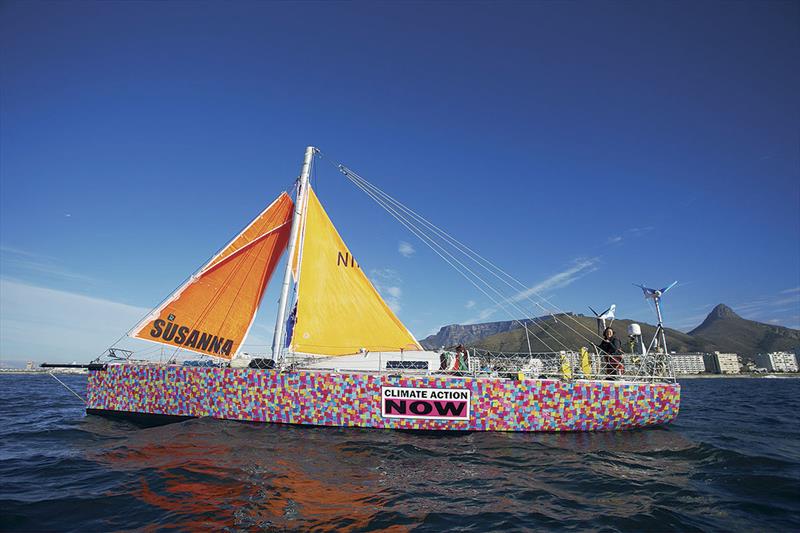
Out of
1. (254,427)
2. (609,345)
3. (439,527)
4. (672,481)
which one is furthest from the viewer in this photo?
(609,345)

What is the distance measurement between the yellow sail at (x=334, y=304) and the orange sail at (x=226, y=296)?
1.95 meters

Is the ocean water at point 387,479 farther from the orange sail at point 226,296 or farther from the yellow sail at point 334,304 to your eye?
the yellow sail at point 334,304

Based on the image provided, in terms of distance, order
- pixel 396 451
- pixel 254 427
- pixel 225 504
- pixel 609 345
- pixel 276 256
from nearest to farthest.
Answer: pixel 225 504 < pixel 396 451 < pixel 254 427 < pixel 609 345 < pixel 276 256

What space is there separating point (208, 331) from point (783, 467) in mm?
18595

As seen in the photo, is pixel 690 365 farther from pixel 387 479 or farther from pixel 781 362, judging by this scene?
pixel 387 479

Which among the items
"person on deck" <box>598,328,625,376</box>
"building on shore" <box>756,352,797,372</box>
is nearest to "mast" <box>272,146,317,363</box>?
"person on deck" <box>598,328,625,376</box>

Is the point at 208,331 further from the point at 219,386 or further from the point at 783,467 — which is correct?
the point at 783,467

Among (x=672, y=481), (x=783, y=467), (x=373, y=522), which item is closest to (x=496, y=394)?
(x=672, y=481)

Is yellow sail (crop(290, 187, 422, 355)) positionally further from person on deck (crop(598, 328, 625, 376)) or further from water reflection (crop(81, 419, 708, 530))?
person on deck (crop(598, 328, 625, 376))

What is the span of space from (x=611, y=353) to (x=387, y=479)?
11171mm

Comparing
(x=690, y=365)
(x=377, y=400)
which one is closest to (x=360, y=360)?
(x=377, y=400)

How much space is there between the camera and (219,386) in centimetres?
1312

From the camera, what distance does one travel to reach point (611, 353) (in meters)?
14.4

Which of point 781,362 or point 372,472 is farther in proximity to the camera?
point 781,362
